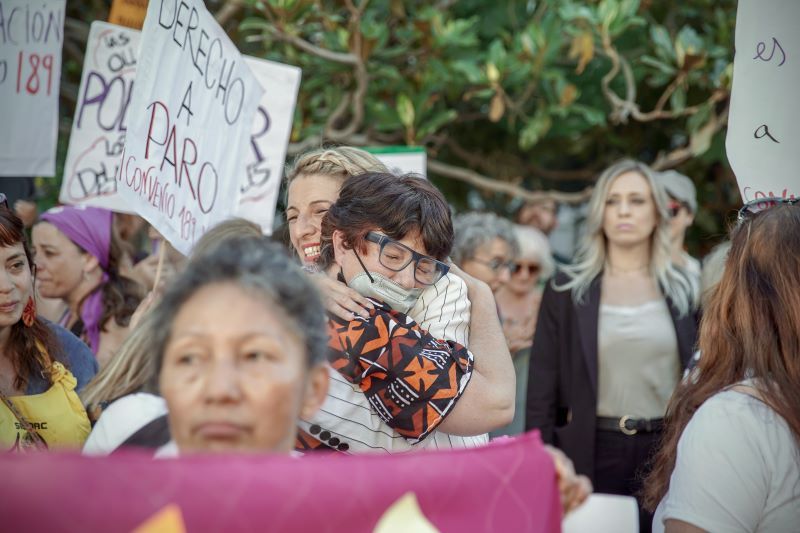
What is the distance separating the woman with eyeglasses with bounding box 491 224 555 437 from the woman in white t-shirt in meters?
3.22

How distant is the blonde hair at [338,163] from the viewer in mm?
3328

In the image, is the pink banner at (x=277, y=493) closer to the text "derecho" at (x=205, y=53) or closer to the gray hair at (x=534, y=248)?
the text "derecho" at (x=205, y=53)

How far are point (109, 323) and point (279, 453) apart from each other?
3.39m

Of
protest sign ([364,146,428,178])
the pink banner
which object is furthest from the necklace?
the pink banner

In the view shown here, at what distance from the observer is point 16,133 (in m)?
4.74

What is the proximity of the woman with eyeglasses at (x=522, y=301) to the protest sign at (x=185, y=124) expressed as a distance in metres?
2.36

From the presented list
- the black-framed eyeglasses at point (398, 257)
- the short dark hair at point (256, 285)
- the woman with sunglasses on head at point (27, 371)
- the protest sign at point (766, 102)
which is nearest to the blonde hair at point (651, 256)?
the protest sign at point (766, 102)

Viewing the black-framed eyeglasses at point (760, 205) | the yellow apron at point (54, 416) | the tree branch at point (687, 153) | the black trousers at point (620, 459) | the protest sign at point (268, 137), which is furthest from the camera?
the tree branch at point (687, 153)

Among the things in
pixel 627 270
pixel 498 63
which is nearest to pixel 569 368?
pixel 627 270

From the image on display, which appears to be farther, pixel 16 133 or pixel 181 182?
pixel 16 133

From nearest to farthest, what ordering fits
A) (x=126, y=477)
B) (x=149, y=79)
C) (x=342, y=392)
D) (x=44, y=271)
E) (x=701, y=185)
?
(x=126, y=477)
(x=342, y=392)
(x=149, y=79)
(x=44, y=271)
(x=701, y=185)

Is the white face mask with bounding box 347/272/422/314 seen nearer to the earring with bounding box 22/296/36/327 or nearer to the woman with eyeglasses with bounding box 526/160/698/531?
the earring with bounding box 22/296/36/327

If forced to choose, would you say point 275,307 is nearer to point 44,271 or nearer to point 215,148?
point 215,148

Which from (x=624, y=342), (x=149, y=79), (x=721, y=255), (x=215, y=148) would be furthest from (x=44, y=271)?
(x=721, y=255)
